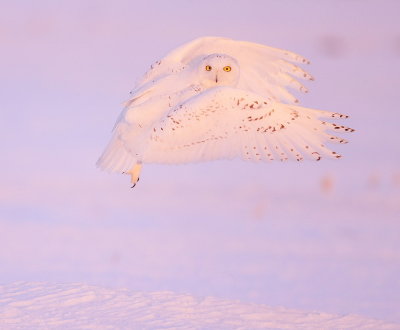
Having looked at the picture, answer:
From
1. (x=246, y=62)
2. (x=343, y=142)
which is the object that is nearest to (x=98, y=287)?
(x=246, y=62)

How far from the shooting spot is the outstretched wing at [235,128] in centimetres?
1292

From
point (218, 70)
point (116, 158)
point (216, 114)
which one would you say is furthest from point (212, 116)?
point (116, 158)

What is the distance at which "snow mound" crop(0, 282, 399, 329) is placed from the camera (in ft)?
53.1

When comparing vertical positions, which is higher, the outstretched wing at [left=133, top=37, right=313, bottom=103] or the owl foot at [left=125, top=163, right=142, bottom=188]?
the outstretched wing at [left=133, top=37, right=313, bottom=103]

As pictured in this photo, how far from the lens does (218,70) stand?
1375 cm

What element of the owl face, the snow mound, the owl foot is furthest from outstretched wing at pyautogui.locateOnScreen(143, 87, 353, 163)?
the snow mound

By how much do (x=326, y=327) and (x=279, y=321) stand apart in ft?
2.84

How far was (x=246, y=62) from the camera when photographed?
14.9 m

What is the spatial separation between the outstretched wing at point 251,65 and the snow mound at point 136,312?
4433 mm

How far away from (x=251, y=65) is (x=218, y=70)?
1.24 meters

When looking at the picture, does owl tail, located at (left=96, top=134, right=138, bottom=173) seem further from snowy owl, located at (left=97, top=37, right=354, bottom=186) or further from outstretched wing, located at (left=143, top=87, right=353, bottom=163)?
outstretched wing, located at (left=143, top=87, right=353, bottom=163)

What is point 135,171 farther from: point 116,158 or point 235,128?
point 235,128

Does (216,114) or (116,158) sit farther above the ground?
(216,114)

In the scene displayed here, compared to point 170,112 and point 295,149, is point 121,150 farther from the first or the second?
point 295,149
